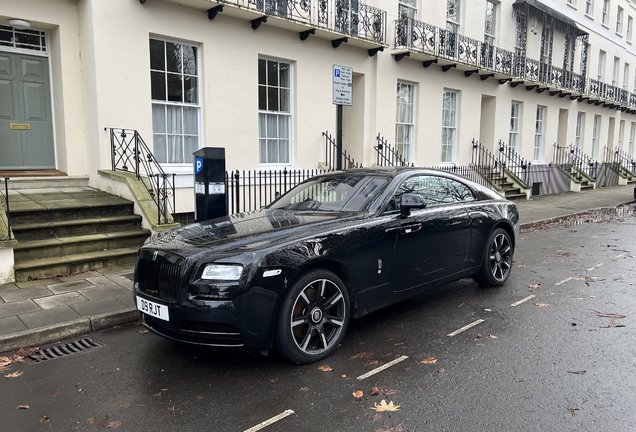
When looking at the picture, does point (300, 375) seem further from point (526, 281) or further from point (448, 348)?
point (526, 281)

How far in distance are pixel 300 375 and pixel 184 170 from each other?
6.95 metres

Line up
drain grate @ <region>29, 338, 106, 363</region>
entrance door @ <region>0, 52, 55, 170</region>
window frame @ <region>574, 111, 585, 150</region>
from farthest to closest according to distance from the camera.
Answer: window frame @ <region>574, 111, 585, 150</region> → entrance door @ <region>0, 52, 55, 170</region> → drain grate @ <region>29, 338, 106, 363</region>

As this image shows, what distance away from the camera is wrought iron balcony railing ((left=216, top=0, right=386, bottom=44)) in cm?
1037

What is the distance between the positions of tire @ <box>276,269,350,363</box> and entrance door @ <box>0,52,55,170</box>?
24.6 feet

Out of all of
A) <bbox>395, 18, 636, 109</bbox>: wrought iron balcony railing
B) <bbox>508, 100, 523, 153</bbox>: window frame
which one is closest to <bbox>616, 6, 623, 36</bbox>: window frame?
<bbox>395, 18, 636, 109</bbox>: wrought iron balcony railing

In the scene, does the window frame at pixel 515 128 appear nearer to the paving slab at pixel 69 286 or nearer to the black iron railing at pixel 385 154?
the black iron railing at pixel 385 154

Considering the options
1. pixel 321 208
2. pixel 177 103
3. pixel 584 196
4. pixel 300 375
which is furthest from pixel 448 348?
pixel 584 196

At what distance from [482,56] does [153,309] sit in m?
16.0

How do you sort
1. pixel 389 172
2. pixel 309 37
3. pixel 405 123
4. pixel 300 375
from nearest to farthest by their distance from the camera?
1. pixel 300 375
2. pixel 389 172
3. pixel 309 37
4. pixel 405 123

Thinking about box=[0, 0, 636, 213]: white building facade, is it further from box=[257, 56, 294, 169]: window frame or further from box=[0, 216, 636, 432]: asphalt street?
box=[0, 216, 636, 432]: asphalt street

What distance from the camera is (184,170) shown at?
9.75 metres

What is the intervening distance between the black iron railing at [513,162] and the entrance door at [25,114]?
15522mm

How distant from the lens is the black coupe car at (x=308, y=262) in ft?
11.9

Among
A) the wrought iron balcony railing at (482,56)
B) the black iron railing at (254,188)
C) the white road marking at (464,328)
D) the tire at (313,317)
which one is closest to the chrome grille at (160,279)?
the tire at (313,317)
